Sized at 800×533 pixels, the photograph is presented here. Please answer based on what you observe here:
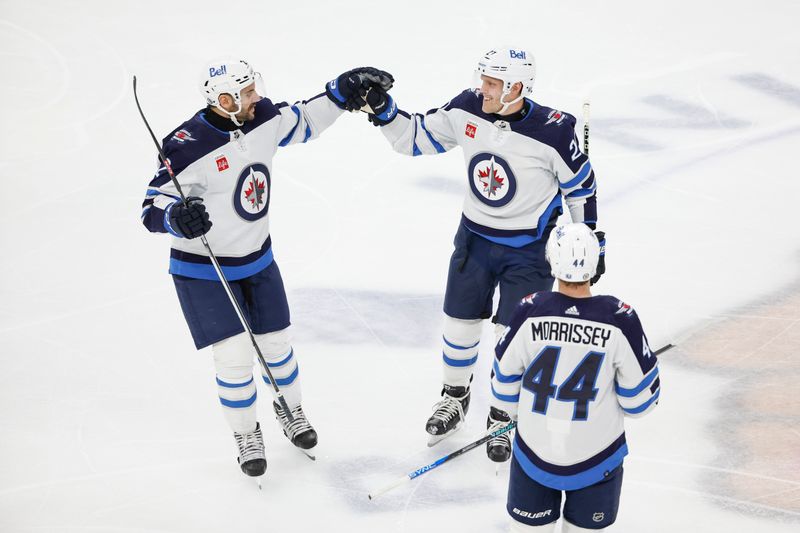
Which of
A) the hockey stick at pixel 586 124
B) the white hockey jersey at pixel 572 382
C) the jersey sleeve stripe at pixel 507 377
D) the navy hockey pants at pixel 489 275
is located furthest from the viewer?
the hockey stick at pixel 586 124

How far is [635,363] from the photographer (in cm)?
254

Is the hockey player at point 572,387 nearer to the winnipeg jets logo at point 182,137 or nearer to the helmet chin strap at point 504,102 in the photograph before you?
the helmet chin strap at point 504,102

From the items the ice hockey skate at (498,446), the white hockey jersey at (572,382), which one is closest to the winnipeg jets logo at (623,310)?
the white hockey jersey at (572,382)

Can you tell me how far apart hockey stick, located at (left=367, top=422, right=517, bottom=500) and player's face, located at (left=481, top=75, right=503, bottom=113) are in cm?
107

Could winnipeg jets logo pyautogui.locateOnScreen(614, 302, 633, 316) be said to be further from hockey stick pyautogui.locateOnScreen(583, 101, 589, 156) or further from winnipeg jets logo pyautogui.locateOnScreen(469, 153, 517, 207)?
hockey stick pyautogui.locateOnScreen(583, 101, 589, 156)

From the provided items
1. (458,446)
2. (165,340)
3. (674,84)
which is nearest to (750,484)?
(458,446)

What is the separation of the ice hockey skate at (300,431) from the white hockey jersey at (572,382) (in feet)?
3.73

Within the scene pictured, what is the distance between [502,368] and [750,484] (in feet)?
4.31

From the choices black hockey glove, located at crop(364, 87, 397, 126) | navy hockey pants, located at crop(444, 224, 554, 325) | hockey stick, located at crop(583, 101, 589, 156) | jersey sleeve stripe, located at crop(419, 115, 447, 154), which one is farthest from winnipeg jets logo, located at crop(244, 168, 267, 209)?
hockey stick, located at crop(583, 101, 589, 156)

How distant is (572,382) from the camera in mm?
2566

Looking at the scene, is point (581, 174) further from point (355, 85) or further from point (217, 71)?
point (217, 71)

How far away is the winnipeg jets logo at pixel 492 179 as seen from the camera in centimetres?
350

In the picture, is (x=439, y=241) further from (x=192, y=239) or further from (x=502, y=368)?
(x=502, y=368)

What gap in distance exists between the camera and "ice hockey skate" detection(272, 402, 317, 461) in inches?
146
